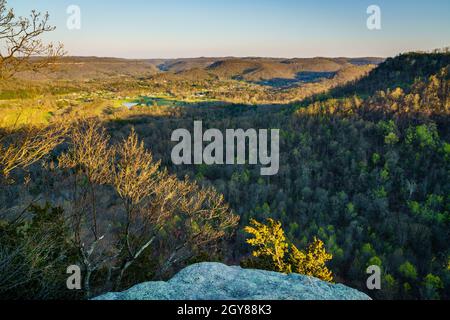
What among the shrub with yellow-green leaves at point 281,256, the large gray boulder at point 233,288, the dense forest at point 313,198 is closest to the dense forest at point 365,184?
the dense forest at point 313,198

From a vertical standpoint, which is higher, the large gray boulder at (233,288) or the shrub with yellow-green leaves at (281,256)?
the large gray boulder at (233,288)

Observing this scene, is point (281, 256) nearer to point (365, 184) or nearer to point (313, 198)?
point (313, 198)

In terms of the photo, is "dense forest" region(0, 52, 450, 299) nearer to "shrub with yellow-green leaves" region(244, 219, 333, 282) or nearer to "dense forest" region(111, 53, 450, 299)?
"dense forest" region(111, 53, 450, 299)

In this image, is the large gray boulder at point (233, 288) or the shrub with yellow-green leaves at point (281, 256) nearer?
the large gray boulder at point (233, 288)

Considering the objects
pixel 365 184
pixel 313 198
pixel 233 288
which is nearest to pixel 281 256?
pixel 233 288

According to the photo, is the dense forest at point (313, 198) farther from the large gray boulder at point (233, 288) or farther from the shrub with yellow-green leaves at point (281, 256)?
the large gray boulder at point (233, 288)

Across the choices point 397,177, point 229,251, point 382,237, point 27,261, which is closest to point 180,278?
point 27,261
